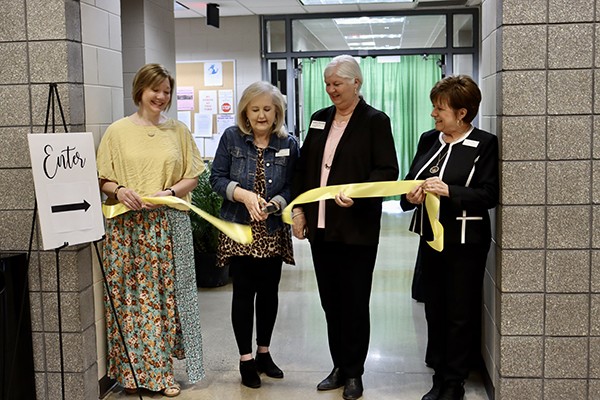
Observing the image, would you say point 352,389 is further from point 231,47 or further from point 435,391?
point 231,47

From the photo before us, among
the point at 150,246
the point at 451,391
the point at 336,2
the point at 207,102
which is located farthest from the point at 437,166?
the point at 207,102

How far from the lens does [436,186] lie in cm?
323

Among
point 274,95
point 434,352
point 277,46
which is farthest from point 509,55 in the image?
point 277,46

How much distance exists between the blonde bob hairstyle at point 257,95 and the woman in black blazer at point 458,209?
28.5 inches

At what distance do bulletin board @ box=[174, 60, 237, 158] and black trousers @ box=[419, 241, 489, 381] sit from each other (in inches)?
281

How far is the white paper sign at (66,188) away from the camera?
286 cm

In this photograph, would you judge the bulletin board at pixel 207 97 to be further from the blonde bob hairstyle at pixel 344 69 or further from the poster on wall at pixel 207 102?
the blonde bob hairstyle at pixel 344 69

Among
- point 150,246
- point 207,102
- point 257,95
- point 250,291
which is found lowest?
point 250,291

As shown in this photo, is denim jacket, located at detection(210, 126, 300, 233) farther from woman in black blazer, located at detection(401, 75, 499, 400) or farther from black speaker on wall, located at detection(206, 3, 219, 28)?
black speaker on wall, located at detection(206, 3, 219, 28)

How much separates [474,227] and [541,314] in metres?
0.48

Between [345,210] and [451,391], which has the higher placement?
[345,210]

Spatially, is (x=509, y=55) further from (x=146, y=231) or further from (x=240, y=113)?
(x=146, y=231)

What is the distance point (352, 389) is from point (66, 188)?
1.69 meters

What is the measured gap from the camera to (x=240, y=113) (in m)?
3.64
